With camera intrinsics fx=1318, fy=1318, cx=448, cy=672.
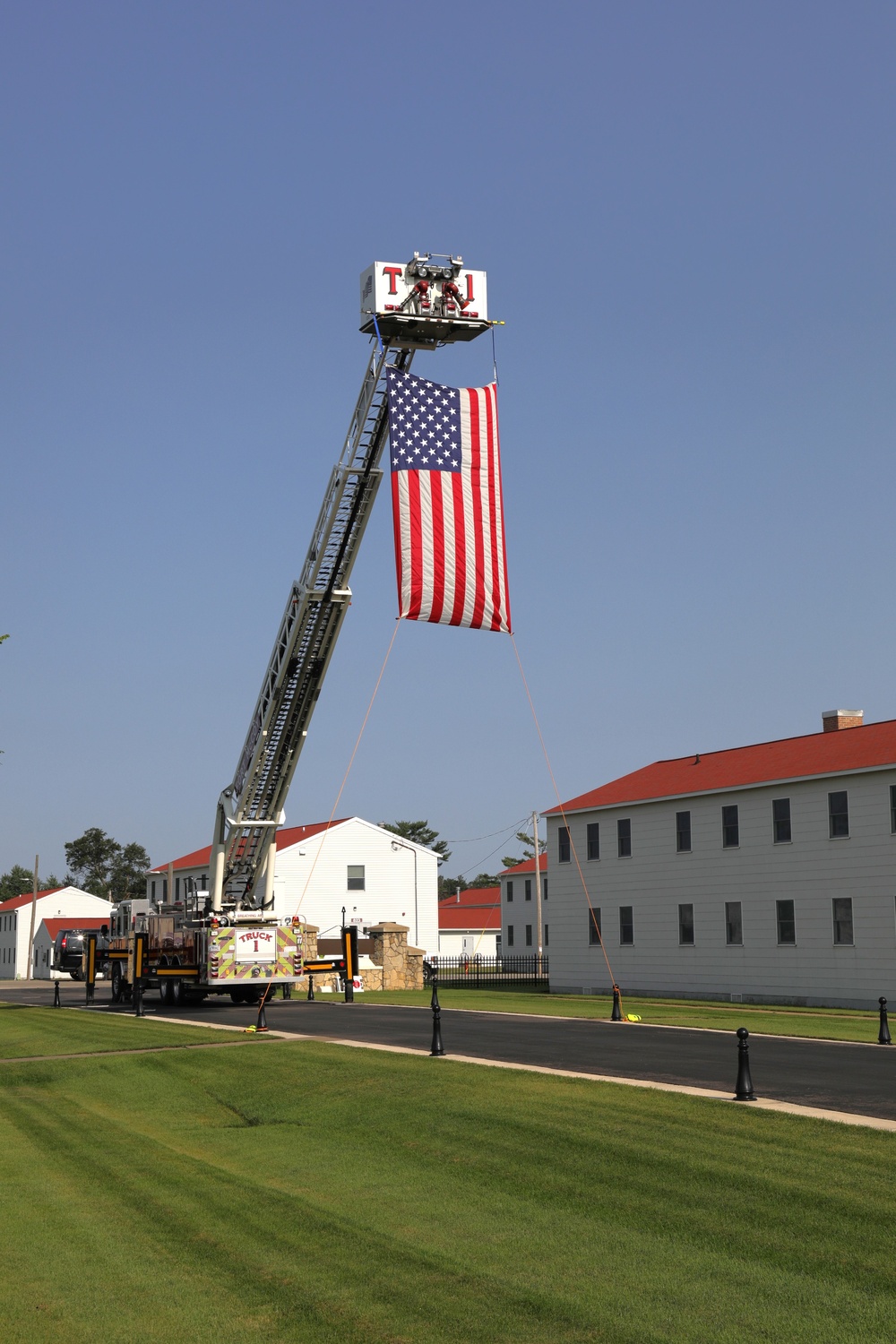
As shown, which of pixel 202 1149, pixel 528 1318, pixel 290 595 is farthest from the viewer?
pixel 290 595

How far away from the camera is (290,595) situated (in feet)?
93.0

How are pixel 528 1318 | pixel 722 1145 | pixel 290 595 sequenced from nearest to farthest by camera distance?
pixel 528 1318 < pixel 722 1145 < pixel 290 595

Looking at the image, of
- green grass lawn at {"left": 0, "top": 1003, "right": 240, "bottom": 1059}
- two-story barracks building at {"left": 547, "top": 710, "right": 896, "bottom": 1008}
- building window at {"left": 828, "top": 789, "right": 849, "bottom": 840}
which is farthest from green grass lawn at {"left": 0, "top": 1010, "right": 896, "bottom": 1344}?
building window at {"left": 828, "top": 789, "right": 849, "bottom": 840}

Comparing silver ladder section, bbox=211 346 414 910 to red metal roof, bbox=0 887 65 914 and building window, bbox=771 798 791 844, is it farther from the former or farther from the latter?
red metal roof, bbox=0 887 65 914

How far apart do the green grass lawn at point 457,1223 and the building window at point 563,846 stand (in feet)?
124

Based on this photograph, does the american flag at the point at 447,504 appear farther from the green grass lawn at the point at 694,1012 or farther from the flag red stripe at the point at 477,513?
the green grass lawn at the point at 694,1012

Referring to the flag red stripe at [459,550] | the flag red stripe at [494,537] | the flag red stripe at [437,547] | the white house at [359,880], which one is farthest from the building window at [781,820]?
the white house at [359,880]

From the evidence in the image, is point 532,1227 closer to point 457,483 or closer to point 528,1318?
point 528,1318

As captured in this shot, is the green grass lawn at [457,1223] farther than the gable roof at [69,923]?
No

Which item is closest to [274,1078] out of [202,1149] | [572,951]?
[202,1149]

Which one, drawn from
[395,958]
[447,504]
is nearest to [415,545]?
[447,504]

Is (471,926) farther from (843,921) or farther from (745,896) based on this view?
(843,921)

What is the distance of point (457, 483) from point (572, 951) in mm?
32713

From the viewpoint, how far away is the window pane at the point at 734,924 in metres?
43.4
